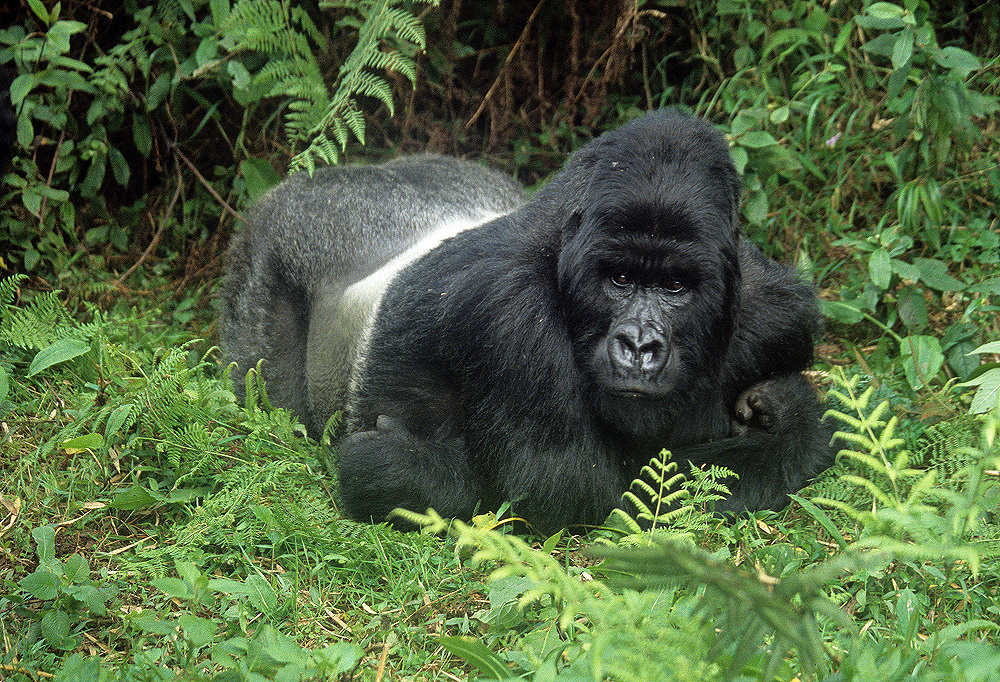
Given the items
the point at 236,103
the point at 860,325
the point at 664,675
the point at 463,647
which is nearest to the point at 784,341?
the point at 860,325

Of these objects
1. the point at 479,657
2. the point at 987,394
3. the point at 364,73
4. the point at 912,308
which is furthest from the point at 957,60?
the point at 479,657

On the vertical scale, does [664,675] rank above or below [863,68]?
below

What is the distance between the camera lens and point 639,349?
2.72 metres

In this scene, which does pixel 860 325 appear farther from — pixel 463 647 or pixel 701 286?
pixel 463 647

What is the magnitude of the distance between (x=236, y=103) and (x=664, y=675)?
4367mm

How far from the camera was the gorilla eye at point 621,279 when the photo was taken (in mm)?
2847

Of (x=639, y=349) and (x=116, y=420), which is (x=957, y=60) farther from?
(x=116, y=420)

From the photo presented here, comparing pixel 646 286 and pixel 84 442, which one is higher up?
pixel 646 286

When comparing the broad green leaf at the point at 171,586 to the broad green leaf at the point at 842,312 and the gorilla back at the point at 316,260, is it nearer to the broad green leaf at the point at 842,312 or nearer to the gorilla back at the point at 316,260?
the gorilla back at the point at 316,260

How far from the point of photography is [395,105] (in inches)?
204

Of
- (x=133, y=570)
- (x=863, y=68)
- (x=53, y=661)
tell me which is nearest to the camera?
(x=53, y=661)

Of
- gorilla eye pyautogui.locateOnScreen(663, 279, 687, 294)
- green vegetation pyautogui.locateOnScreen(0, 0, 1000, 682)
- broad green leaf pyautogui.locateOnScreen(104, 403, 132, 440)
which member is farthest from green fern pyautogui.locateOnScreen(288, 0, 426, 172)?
gorilla eye pyautogui.locateOnScreen(663, 279, 687, 294)

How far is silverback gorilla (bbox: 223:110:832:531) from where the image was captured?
2.81m

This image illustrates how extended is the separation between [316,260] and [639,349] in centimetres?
177
